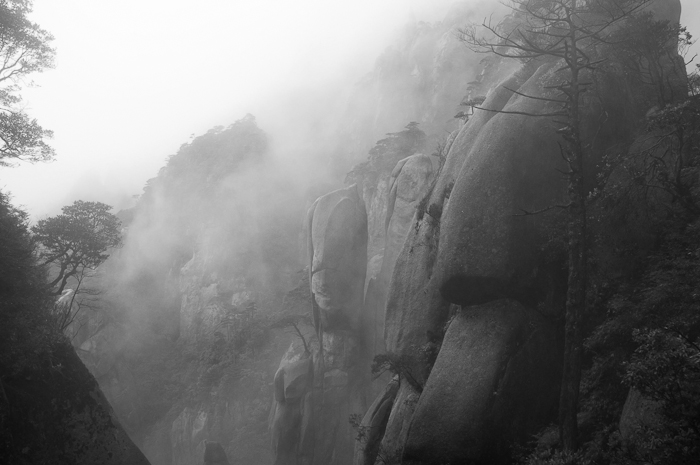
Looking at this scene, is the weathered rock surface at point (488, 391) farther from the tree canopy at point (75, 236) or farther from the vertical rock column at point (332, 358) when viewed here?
the tree canopy at point (75, 236)

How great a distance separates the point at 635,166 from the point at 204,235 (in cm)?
4353

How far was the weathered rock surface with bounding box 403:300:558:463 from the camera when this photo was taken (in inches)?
479

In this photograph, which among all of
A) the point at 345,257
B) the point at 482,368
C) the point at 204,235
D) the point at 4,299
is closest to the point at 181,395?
the point at 204,235

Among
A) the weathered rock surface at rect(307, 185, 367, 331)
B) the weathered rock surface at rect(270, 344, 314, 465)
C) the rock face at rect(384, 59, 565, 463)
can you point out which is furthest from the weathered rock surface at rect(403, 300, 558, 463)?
the weathered rock surface at rect(270, 344, 314, 465)

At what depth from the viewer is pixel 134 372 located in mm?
42312

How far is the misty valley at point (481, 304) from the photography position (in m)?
11.0

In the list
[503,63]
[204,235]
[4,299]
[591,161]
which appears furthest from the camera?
[204,235]

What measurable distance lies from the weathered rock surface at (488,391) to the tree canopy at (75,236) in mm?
20393

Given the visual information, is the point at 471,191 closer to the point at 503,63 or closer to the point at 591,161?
the point at 591,161

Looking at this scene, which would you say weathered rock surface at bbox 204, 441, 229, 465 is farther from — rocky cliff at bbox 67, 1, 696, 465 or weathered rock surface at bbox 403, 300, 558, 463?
weathered rock surface at bbox 403, 300, 558, 463

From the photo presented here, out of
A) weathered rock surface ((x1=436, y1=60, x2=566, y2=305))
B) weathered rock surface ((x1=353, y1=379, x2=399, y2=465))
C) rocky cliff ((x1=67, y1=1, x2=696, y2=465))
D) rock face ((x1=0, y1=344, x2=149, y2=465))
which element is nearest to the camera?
rocky cliff ((x1=67, y1=1, x2=696, y2=465))

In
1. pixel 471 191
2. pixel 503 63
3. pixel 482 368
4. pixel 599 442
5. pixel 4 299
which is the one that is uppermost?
pixel 503 63

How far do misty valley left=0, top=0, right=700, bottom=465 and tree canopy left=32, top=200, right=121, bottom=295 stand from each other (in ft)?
0.41

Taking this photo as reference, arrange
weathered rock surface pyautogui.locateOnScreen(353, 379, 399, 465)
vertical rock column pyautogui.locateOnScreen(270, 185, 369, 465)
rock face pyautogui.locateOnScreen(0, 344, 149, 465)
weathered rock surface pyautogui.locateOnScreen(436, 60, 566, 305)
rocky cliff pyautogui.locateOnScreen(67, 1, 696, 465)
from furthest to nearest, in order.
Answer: vertical rock column pyautogui.locateOnScreen(270, 185, 369, 465), weathered rock surface pyautogui.locateOnScreen(353, 379, 399, 465), rock face pyautogui.locateOnScreen(0, 344, 149, 465), weathered rock surface pyautogui.locateOnScreen(436, 60, 566, 305), rocky cliff pyautogui.locateOnScreen(67, 1, 696, 465)
